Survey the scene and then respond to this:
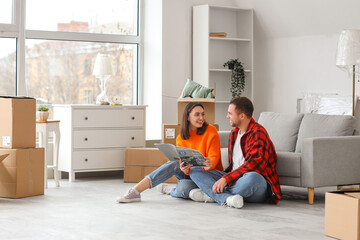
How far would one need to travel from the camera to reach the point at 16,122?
5.06 m

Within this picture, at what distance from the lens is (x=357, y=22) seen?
21.4ft

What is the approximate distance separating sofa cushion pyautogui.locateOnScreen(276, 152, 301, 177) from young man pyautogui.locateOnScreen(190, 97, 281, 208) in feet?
0.40

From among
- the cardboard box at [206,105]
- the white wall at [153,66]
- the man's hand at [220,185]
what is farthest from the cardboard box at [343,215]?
the white wall at [153,66]

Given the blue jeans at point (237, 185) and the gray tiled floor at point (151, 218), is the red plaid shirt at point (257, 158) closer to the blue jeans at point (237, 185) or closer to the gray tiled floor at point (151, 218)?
the blue jeans at point (237, 185)

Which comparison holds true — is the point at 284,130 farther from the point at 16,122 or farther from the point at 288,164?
the point at 16,122

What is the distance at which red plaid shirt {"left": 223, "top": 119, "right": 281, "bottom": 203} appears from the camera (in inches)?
182

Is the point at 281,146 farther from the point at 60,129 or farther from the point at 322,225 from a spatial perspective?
the point at 60,129

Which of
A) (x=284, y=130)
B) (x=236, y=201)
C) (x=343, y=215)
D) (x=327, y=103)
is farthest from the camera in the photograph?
(x=327, y=103)

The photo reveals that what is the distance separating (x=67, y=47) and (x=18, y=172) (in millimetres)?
2489

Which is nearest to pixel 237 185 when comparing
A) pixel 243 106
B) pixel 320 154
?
pixel 243 106

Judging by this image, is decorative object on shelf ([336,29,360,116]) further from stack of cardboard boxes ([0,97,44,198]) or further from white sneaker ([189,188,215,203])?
stack of cardboard boxes ([0,97,44,198])

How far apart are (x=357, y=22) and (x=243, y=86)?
1712 millimetres

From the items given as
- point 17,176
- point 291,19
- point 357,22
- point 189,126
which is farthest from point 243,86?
point 17,176

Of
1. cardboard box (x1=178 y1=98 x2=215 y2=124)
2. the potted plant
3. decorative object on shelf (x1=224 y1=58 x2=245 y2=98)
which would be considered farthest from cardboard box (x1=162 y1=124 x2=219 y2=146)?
decorative object on shelf (x1=224 y1=58 x2=245 y2=98)
